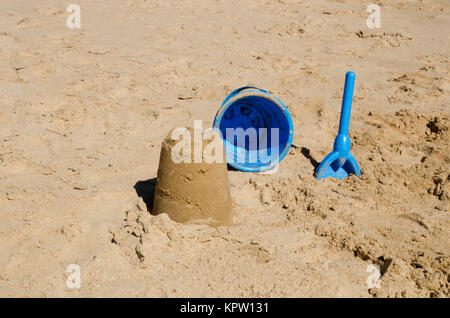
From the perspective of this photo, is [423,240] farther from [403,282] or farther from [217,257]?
[217,257]

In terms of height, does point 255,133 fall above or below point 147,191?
above

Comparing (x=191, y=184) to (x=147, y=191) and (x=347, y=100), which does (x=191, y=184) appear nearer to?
(x=147, y=191)

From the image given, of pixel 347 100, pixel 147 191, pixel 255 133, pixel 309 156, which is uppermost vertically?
pixel 347 100

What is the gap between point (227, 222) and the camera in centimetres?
257

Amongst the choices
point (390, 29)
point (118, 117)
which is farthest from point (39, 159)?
point (390, 29)

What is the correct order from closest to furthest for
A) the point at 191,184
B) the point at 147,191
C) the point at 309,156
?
the point at 191,184 < the point at 147,191 < the point at 309,156

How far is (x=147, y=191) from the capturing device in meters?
2.89

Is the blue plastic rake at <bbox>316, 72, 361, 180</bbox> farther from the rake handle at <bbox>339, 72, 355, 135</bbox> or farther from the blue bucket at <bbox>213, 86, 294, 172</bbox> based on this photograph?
the blue bucket at <bbox>213, 86, 294, 172</bbox>

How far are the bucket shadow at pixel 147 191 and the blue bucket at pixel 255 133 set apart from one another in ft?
1.86

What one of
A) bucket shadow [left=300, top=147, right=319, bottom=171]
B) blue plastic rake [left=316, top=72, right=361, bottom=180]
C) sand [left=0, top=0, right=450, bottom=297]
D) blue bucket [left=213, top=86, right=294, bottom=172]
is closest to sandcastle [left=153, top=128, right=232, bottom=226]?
sand [left=0, top=0, right=450, bottom=297]

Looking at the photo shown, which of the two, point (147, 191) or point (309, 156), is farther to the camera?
point (309, 156)

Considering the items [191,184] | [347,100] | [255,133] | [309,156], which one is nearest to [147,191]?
[191,184]

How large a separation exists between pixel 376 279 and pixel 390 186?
39.2 inches

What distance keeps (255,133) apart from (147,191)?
996 millimetres
